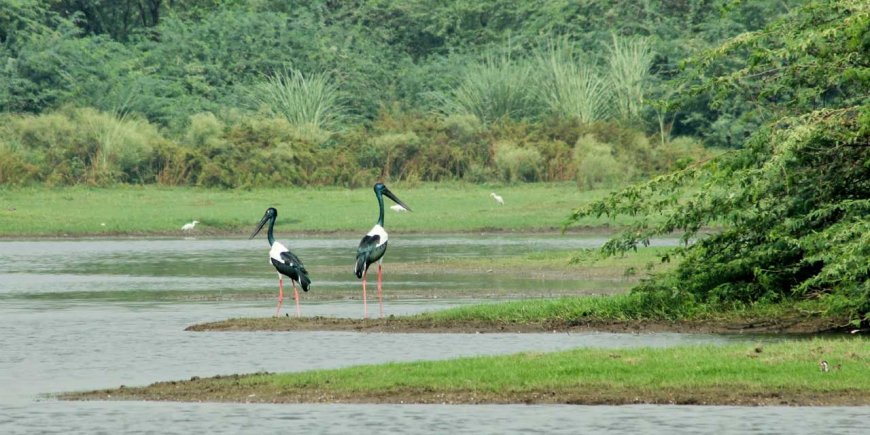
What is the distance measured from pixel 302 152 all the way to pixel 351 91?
12307mm

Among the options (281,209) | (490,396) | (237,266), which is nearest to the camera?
(490,396)

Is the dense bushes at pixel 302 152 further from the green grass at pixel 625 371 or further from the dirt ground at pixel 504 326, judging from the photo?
the green grass at pixel 625 371

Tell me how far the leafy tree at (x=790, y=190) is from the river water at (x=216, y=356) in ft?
4.10

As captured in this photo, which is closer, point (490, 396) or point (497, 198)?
point (490, 396)

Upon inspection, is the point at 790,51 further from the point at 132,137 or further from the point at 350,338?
the point at 132,137

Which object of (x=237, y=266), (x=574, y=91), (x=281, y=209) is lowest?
(x=237, y=266)

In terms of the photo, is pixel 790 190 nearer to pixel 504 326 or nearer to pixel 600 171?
pixel 504 326

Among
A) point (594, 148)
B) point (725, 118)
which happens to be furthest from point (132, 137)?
point (725, 118)

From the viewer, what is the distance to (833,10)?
19.7 metres

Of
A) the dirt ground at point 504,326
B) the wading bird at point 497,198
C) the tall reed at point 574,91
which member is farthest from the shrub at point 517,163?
the dirt ground at point 504,326

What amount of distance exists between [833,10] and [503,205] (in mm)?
24140

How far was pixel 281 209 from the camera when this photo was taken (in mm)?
43469

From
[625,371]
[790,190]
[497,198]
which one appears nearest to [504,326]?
[790,190]

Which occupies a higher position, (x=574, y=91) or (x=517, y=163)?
(x=574, y=91)
